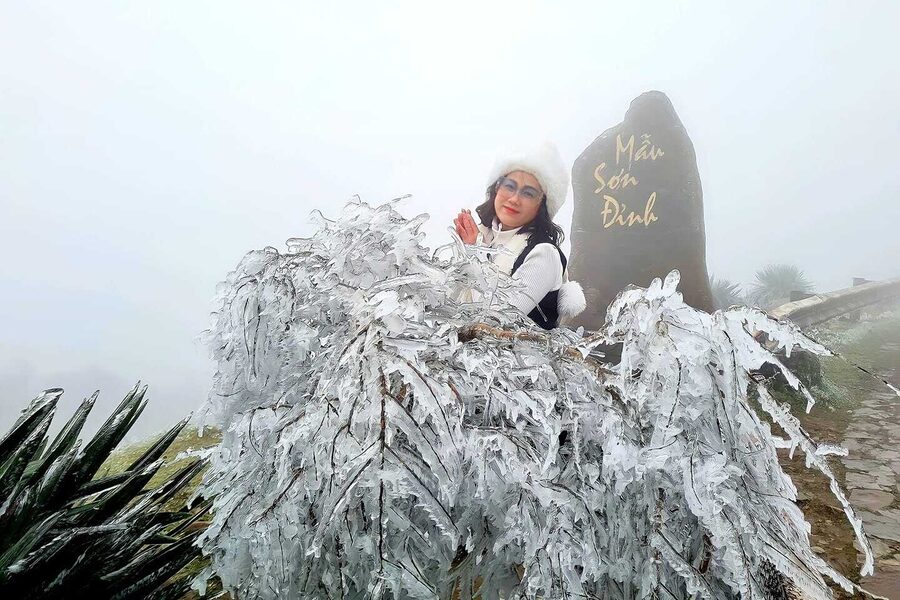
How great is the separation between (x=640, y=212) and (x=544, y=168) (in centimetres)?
447

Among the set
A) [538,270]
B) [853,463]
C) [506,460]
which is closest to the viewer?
[506,460]

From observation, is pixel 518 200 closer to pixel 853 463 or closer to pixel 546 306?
pixel 546 306

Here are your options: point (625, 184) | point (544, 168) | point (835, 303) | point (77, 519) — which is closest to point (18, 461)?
point (77, 519)

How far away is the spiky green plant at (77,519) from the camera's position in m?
1.21

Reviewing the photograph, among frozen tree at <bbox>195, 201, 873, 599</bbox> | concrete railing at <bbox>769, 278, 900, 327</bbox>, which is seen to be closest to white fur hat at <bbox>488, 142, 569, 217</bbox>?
frozen tree at <bbox>195, 201, 873, 599</bbox>

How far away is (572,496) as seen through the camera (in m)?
1.14

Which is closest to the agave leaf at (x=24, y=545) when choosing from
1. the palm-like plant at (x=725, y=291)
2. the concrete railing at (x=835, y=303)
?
the concrete railing at (x=835, y=303)

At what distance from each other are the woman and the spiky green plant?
2347 mm

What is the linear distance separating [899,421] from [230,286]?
8413 millimetres

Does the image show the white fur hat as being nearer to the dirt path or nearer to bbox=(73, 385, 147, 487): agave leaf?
bbox=(73, 385, 147, 487): agave leaf

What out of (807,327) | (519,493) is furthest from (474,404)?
(807,327)

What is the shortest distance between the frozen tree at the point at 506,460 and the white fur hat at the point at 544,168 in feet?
8.20

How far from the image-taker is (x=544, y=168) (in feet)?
11.7

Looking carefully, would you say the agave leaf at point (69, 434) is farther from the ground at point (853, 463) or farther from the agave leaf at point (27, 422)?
the ground at point (853, 463)
